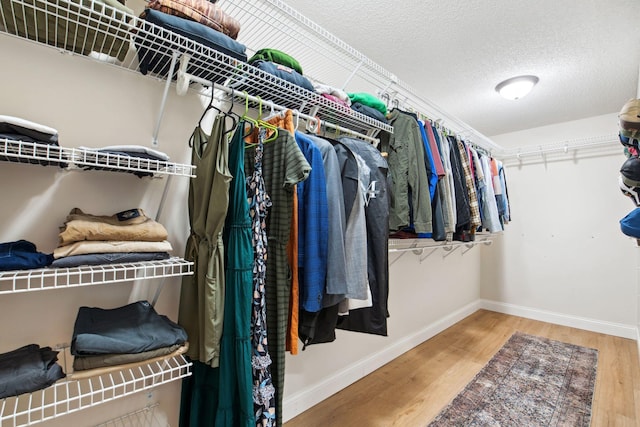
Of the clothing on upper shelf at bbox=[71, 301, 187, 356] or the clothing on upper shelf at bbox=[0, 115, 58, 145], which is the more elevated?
the clothing on upper shelf at bbox=[0, 115, 58, 145]

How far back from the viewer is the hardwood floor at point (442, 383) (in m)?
1.69

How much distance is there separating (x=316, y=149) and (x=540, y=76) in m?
2.34

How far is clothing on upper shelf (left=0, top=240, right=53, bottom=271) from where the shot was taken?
71cm

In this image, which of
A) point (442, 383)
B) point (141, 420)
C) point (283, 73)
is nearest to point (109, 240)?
point (141, 420)

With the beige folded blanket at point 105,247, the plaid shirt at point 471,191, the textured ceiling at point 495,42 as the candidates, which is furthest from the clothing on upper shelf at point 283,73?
the plaid shirt at point 471,191

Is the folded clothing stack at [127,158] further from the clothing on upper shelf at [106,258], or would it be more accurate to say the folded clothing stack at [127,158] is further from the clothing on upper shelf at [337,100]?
the clothing on upper shelf at [337,100]

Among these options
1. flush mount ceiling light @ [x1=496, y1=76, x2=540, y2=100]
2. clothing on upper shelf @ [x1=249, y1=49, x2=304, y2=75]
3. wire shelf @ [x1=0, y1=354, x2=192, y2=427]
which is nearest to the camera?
wire shelf @ [x1=0, y1=354, x2=192, y2=427]

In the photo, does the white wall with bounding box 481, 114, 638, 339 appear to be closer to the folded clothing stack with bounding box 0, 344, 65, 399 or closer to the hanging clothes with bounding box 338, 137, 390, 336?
the hanging clothes with bounding box 338, 137, 390, 336

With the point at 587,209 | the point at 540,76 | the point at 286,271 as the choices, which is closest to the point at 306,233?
the point at 286,271


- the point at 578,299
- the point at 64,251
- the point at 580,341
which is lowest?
the point at 580,341

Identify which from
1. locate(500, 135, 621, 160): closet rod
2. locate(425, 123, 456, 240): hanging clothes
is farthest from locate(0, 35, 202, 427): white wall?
locate(500, 135, 621, 160): closet rod

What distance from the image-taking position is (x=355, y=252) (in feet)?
4.05

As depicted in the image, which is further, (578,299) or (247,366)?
(578,299)

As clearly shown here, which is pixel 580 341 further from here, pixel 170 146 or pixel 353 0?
pixel 170 146
